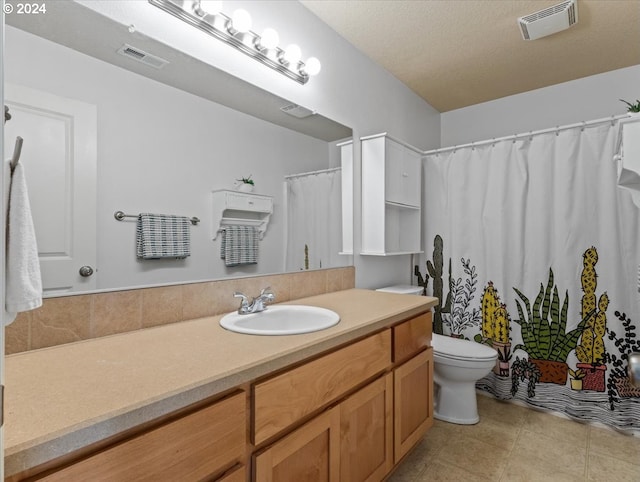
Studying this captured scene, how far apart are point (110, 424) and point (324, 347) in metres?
0.63

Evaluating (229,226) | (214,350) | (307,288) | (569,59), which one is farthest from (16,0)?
(569,59)

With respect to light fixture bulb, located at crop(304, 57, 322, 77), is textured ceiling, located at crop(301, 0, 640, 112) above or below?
above

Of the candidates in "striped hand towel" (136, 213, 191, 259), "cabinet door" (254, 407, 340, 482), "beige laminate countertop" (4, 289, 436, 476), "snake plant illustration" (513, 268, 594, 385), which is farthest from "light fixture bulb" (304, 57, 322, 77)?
"snake plant illustration" (513, 268, 594, 385)

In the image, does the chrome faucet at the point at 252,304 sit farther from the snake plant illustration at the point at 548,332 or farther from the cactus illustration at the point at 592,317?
the cactus illustration at the point at 592,317

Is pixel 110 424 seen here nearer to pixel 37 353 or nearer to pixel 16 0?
pixel 37 353

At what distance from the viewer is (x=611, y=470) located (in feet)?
5.70

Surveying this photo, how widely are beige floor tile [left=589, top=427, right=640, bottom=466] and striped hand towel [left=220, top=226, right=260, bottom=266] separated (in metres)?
2.03

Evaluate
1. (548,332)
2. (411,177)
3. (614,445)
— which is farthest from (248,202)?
(614,445)

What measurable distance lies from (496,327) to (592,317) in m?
0.55

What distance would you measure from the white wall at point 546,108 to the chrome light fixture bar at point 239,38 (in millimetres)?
2031

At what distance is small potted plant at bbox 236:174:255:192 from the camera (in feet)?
5.28

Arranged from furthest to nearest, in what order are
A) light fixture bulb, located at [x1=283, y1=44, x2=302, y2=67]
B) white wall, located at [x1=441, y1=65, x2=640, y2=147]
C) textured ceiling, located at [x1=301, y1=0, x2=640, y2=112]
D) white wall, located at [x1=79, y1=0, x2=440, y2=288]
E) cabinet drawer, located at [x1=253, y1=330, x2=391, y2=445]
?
white wall, located at [x1=441, y1=65, x2=640, y2=147] < textured ceiling, located at [x1=301, y1=0, x2=640, y2=112] < light fixture bulb, located at [x1=283, y1=44, x2=302, y2=67] < white wall, located at [x1=79, y1=0, x2=440, y2=288] < cabinet drawer, located at [x1=253, y1=330, x2=391, y2=445]

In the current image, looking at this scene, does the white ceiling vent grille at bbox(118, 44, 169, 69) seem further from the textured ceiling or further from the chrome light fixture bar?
the textured ceiling

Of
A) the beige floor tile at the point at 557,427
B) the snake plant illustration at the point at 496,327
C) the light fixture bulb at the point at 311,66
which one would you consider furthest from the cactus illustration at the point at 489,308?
the light fixture bulb at the point at 311,66
